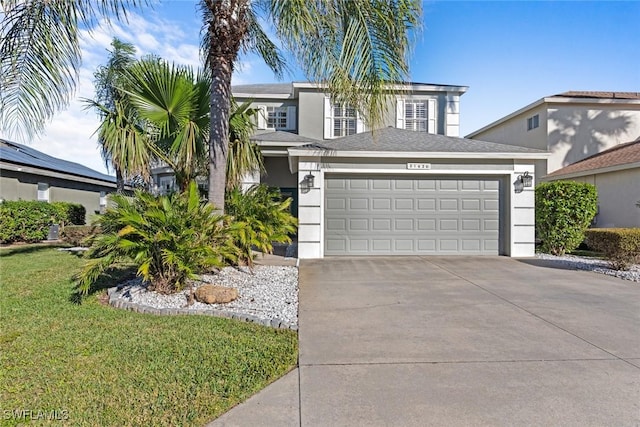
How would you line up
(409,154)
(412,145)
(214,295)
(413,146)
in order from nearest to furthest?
1. (214,295)
2. (409,154)
3. (413,146)
4. (412,145)

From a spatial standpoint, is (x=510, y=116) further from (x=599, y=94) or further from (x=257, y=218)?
(x=257, y=218)

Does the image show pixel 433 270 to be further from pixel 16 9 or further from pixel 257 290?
pixel 16 9

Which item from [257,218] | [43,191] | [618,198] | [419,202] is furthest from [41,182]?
[618,198]

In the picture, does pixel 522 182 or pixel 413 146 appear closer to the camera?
pixel 522 182

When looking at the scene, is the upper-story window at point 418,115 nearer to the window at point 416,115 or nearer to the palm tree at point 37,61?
the window at point 416,115

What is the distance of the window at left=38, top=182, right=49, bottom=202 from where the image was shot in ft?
54.2

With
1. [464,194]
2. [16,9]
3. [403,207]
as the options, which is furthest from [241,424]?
[464,194]

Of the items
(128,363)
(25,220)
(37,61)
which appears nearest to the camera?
(128,363)

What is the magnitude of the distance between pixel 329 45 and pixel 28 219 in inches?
486

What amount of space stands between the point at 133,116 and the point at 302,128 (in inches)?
401

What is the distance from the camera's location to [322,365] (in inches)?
132

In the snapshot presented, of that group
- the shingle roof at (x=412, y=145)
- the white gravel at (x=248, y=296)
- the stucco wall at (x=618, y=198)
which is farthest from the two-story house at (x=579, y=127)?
the white gravel at (x=248, y=296)

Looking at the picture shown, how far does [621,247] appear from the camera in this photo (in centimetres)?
783

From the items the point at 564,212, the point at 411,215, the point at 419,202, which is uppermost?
the point at 419,202
